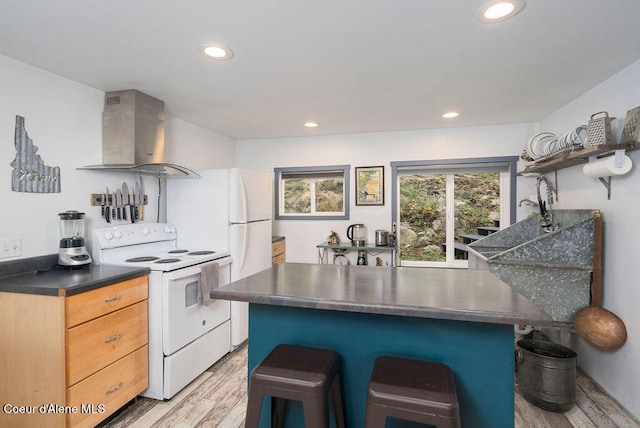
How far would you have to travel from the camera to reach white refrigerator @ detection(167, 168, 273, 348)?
3078mm

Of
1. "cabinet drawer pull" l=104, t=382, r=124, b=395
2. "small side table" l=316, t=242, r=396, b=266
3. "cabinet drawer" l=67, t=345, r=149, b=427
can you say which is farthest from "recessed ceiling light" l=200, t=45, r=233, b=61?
"small side table" l=316, t=242, r=396, b=266

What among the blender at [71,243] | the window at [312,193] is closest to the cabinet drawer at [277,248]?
the window at [312,193]

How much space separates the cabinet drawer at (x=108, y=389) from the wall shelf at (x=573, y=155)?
11.0 feet

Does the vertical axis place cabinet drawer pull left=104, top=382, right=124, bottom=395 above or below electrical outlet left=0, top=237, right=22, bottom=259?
below

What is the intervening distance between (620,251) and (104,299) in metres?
3.44

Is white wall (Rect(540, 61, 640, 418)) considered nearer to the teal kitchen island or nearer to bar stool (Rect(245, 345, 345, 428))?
the teal kitchen island

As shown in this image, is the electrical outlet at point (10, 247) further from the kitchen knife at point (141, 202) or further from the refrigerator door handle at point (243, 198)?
the refrigerator door handle at point (243, 198)

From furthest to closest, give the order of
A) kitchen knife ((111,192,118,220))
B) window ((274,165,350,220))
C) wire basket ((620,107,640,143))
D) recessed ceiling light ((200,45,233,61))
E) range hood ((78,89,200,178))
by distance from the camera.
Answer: window ((274,165,350,220)) < kitchen knife ((111,192,118,220)) < range hood ((78,89,200,178)) < wire basket ((620,107,640,143)) < recessed ceiling light ((200,45,233,61))

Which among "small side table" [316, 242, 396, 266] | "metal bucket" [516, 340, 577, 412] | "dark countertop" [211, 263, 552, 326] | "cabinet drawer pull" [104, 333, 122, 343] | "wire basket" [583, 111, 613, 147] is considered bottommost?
"metal bucket" [516, 340, 577, 412]

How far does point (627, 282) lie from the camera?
2.19m

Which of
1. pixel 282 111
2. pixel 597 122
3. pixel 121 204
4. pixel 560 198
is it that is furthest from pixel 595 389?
pixel 121 204

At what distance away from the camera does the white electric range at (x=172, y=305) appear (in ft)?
7.53

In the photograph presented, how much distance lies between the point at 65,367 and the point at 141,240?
4.16ft

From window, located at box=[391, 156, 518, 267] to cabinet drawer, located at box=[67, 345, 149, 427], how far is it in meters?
3.03
